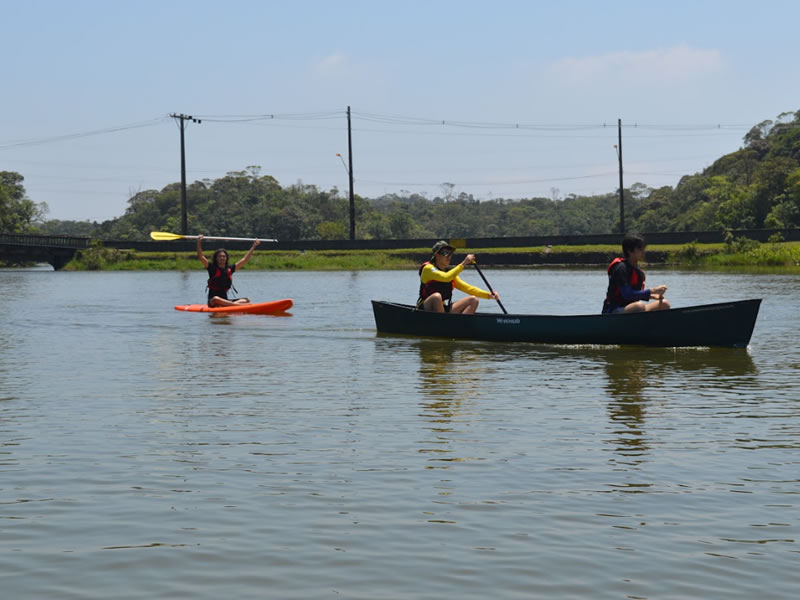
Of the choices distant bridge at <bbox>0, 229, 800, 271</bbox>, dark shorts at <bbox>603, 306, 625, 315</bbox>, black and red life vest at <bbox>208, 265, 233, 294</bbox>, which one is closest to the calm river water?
dark shorts at <bbox>603, 306, 625, 315</bbox>

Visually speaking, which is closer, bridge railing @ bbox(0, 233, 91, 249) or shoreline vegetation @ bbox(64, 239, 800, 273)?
shoreline vegetation @ bbox(64, 239, 800, 273)

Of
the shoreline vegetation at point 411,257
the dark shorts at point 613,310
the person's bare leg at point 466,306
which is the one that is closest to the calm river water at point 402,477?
the dark shorts at point 613,310

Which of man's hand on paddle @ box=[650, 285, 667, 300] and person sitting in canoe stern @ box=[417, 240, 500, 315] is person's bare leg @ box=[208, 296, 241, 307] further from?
man's hand on paddle @ box=[650, 285, 667, 300]

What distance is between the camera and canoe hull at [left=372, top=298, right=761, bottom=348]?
1778 centimetres

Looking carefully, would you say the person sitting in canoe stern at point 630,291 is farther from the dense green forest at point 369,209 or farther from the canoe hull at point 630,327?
the dense green forest at point 369,209

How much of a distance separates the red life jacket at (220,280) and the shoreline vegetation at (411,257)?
40928 mm

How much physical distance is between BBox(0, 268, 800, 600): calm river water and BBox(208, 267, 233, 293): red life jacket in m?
9.78

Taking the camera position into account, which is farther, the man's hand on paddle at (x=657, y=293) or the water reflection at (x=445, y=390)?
the man's hand on paddle at (x=657, y=293)

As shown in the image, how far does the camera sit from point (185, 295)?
4075 cm

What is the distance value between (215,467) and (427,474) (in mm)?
1712

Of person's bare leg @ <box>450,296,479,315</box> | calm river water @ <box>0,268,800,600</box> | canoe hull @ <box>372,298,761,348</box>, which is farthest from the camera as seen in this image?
person's bare leg @ <box>450,296,479,315</box>

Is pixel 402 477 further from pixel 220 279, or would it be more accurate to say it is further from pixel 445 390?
pixel 220 279


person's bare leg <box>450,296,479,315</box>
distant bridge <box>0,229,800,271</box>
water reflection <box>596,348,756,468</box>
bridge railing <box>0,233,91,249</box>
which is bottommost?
water reflection <box>596,348,756,468</box>

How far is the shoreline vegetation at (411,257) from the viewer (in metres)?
66.1
